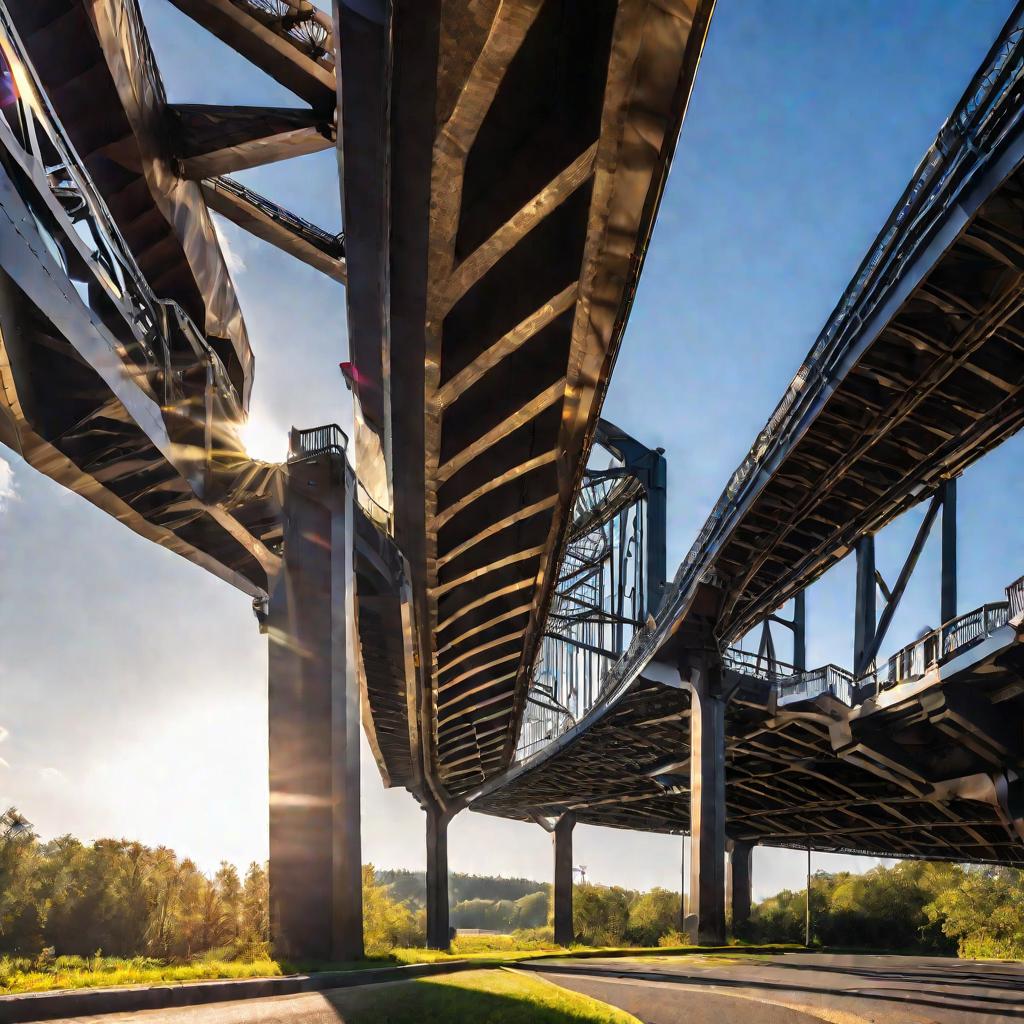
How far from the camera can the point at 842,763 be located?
46.0 m

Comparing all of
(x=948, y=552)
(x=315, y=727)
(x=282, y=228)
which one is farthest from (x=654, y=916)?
(x=315, y=727)

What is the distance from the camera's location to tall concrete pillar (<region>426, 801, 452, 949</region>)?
6512cm

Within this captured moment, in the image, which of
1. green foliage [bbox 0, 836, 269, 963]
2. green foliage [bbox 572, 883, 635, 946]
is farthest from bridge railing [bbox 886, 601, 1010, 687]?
green foliage [bbox 572, 883, 635, 946]

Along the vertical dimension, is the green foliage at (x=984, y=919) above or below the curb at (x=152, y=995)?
below

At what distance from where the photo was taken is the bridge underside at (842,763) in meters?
30.8

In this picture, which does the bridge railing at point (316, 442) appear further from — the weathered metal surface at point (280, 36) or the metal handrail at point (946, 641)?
the metal handrail at point (946, 641)

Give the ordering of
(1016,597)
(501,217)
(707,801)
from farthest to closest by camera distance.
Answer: (707,801) → (1016,597) → (501,217)

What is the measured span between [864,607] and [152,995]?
29.1 meters

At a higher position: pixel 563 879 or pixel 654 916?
pixel 563 879

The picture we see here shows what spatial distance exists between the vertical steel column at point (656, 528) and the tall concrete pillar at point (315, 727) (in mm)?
30968

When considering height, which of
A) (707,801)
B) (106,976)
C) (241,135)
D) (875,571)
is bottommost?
(707,801)

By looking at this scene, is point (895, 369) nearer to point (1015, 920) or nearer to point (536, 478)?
point (536, 478)

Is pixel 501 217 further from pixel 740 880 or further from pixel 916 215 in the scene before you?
pixel 740 880

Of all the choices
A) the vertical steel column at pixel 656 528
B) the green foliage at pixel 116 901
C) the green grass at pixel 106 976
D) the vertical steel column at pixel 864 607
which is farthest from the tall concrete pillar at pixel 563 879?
the green grass at pixel 106 976
